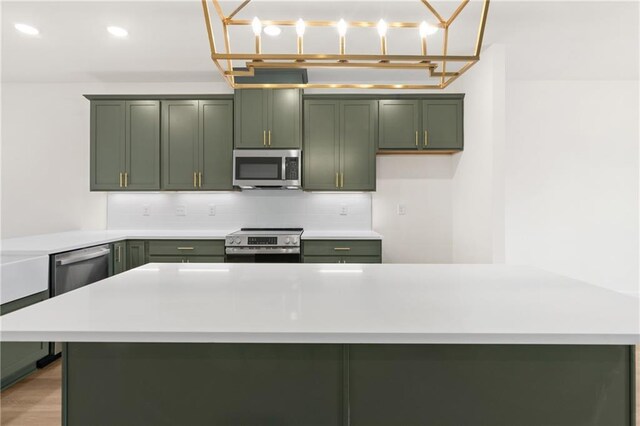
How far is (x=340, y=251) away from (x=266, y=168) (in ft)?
3.79

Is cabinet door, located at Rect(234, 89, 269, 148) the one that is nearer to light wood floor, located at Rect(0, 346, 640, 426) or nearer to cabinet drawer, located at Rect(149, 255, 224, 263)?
cabinet drawer, located at Rect(149, 255, 224, 263)

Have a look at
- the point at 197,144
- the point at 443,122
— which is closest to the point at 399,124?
the point at 443,122

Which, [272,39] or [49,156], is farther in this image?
[49,156]

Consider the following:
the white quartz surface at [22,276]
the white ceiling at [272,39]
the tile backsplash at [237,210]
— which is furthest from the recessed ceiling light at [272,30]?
the white quartz surface at [22,276]

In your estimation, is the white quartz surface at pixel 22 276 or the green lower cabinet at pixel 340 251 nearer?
the white quartz surface at pixel 22 276

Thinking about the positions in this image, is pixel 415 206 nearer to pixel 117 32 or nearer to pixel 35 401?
pixel 117 32

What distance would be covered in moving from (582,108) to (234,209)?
167 inches

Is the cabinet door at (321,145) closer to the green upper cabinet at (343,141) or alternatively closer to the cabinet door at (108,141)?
the green upper cabinet at (343,141)

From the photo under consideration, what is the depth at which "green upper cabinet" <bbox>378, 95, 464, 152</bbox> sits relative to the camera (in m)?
3.89

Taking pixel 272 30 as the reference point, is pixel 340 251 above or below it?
below

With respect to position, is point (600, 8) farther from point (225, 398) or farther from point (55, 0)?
point (55, 0)

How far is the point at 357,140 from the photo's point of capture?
3.86 metres

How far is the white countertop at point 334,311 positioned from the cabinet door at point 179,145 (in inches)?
94.1

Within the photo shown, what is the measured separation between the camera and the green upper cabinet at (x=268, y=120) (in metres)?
3.81
